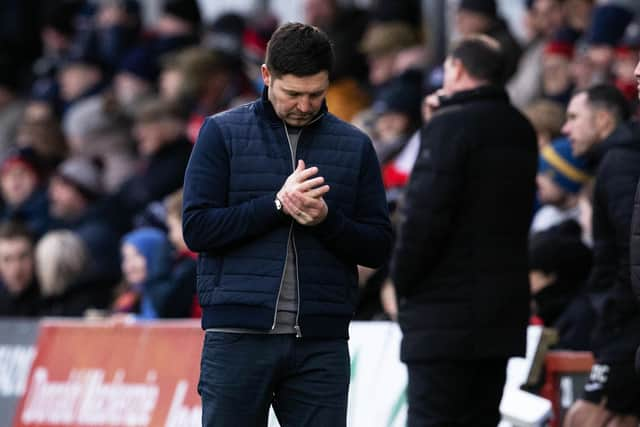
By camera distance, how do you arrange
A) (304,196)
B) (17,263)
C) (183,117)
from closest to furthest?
(304,196), (17,263), (183,117)

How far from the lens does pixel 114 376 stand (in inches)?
419

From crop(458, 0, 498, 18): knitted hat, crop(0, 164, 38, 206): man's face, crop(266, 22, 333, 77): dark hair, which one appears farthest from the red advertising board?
crop(266, 22, 333, 77): dark hair

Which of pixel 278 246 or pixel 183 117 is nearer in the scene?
pixel 278 246

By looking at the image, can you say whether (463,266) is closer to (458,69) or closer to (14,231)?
(458,69)

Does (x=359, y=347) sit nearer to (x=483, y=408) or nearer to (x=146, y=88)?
(x=483, y=408)

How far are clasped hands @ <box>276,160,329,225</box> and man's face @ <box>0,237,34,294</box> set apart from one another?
279 inches

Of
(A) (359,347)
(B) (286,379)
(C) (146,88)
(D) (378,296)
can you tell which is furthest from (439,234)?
(C) (146,88)

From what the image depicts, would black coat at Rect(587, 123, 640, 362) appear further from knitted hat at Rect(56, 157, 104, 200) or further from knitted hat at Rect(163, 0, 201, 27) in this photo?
knitted hat at Rect(163, 0, 201, 27)

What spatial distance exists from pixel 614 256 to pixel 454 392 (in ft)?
3.40

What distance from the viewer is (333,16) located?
1461 centimetres

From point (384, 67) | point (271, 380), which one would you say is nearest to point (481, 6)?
→ point (384, 67)

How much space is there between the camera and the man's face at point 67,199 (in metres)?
14.0

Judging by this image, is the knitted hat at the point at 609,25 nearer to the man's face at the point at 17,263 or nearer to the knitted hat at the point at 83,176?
the man's face at the point at 17,263

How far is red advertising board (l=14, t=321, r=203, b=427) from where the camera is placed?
10.2 metres
